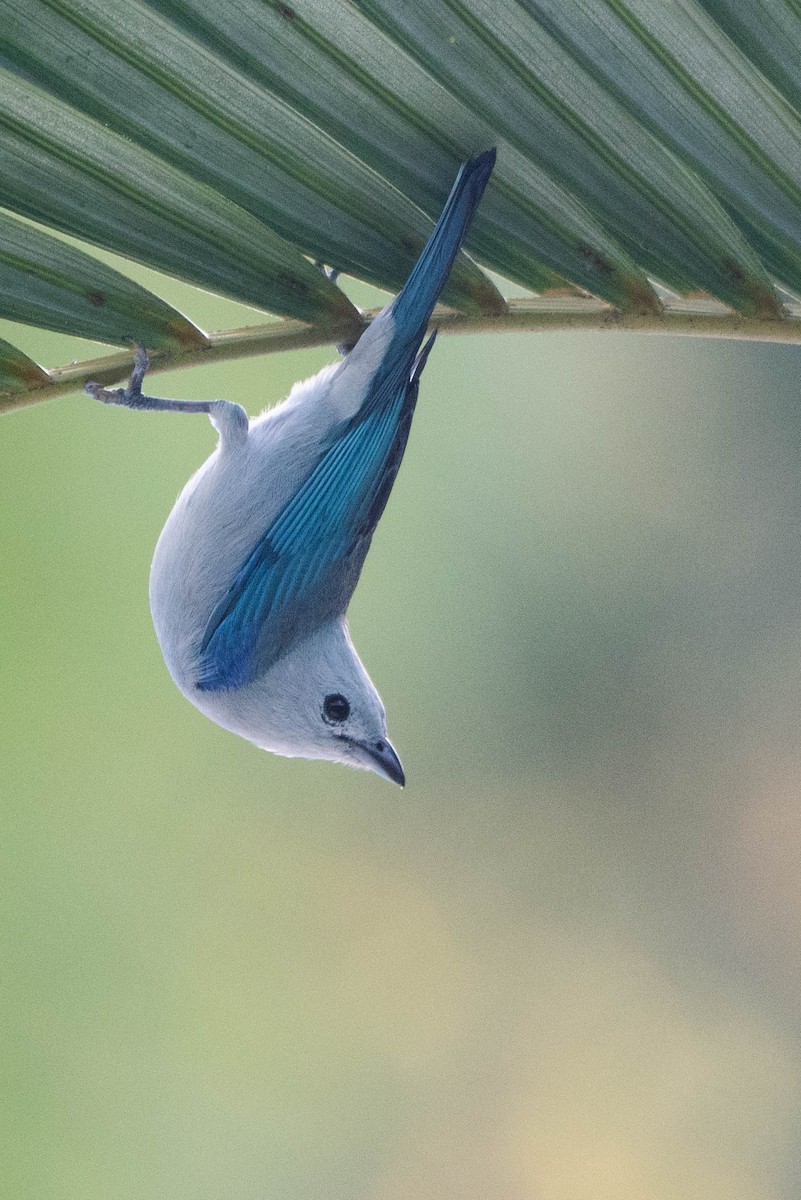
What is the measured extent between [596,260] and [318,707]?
→ 0.76 m

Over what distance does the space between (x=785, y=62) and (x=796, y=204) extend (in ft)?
0.52

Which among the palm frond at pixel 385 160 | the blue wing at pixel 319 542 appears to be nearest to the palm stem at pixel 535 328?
the palm frond at pixel 385 160

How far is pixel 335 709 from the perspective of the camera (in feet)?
→ 5.61

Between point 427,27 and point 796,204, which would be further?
point 796,204

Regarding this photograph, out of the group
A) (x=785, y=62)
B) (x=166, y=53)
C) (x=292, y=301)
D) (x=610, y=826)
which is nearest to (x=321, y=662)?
(x=292, y=301)

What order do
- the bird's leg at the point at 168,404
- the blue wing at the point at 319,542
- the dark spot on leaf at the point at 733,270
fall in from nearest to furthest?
the dark spot on leaf at the point at 733,270 < the bird's leg at the point at 168,404 < the blue wing at the point at 319,542

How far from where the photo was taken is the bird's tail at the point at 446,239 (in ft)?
3.91

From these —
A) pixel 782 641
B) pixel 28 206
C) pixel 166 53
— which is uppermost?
pixel 782 641

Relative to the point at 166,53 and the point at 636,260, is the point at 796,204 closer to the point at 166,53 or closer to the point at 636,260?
the point at 636,260

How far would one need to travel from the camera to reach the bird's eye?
1.70m

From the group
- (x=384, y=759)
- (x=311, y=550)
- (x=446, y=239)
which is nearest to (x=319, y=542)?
(x=311, y=550)

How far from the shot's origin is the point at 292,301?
1.30 meters

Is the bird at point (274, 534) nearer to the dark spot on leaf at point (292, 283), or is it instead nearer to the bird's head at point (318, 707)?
the bird's head at point (318, 707)

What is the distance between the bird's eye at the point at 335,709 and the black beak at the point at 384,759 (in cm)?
5
